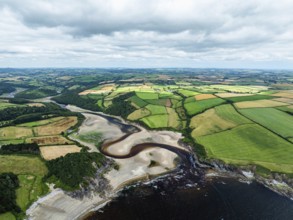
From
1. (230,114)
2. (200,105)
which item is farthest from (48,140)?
(200,105)

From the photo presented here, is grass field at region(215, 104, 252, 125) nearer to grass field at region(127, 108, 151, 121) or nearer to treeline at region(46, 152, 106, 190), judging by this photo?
grass field at region(127, 108, 151, 121)

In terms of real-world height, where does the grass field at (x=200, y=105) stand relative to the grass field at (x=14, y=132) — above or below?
above

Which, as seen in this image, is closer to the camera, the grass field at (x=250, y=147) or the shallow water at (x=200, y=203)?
the shallow water at (x=200, y=203)

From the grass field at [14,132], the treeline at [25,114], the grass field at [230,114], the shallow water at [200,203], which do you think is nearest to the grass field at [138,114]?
the treeline at [25,114]

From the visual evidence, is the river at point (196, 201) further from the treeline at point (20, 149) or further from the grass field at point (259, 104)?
the grass field at point (259, 104)

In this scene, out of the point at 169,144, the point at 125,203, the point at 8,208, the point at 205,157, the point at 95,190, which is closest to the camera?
the point at 8,208

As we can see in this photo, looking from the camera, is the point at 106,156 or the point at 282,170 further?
the point at 106,156

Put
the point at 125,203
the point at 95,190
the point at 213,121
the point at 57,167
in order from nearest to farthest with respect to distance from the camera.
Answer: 1. the point at 125,203
2. the point at 95,190
3. the point at 57,167
4. the point at 213,121

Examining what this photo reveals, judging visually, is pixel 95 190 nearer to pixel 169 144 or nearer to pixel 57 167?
pixel 57 167

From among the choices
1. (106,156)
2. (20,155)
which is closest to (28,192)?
(20,155)
